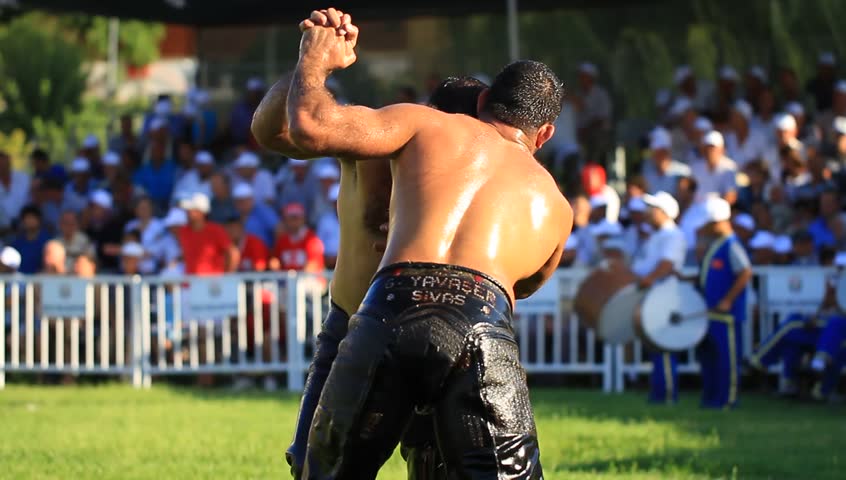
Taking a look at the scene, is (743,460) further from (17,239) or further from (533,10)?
(533,10)

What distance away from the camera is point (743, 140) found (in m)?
16.8

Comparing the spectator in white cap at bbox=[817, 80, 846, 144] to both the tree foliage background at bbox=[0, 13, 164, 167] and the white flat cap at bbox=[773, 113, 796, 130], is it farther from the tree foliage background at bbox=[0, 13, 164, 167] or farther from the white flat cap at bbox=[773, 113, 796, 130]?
the tree foliage background at bbox=[0, 13, 164, 167]

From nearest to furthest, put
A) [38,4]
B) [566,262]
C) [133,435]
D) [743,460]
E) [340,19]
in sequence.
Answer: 1. [340,19]
2. [743,460]
3. [133,435]
4. [566,262]
5. [38,4]

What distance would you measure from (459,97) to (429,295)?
1260 millimetres

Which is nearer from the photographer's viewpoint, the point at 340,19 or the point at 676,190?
the point at 340,19

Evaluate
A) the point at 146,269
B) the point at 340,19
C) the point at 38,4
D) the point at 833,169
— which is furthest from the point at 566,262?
the point at 340,19

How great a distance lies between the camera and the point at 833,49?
60.6 ft

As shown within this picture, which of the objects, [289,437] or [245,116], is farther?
[245,116]

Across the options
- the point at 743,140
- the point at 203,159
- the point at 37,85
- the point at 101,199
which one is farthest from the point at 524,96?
the point at 37,85

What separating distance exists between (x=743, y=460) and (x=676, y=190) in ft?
23.6

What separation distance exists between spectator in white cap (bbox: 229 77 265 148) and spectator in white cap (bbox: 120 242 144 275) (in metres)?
3.73

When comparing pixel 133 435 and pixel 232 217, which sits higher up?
pixel 232 217

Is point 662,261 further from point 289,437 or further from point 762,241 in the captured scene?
point 289,437

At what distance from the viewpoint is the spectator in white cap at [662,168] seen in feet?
53.3
